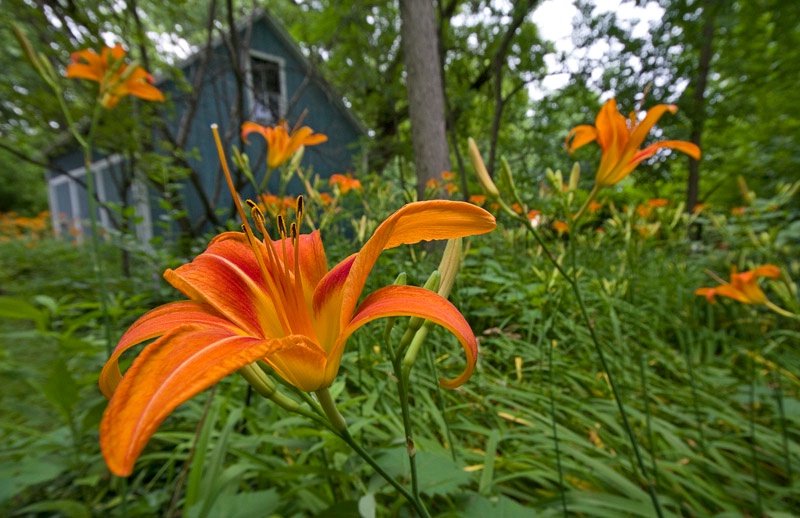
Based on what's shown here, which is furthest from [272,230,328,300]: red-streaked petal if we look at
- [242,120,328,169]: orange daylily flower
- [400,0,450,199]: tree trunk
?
[400,0,450,199]: tree trunk

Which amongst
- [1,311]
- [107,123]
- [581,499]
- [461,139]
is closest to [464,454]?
[581,499]

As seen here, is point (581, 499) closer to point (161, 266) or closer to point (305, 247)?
point (305, 247)

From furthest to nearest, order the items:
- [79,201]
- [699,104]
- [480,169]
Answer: [79,201]
[699,104]
[480,169]

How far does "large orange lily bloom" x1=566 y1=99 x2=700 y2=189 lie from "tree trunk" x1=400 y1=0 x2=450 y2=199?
8.02 feet

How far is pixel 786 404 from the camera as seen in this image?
143 cm

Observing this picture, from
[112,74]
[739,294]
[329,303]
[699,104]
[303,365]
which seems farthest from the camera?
[699,104]

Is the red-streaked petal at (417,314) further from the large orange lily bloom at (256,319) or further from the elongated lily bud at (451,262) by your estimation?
the elongated lily bud at (451,262)

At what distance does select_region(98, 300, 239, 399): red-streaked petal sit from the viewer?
438 millimetres

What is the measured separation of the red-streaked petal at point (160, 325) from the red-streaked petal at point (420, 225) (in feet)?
0.50

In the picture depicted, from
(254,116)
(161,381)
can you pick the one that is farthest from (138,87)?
(254,116)

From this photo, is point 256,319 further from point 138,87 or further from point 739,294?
point 739,294

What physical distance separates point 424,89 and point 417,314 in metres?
3.61

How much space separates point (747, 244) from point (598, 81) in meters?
3.23

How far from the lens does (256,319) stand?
58 centimetres
